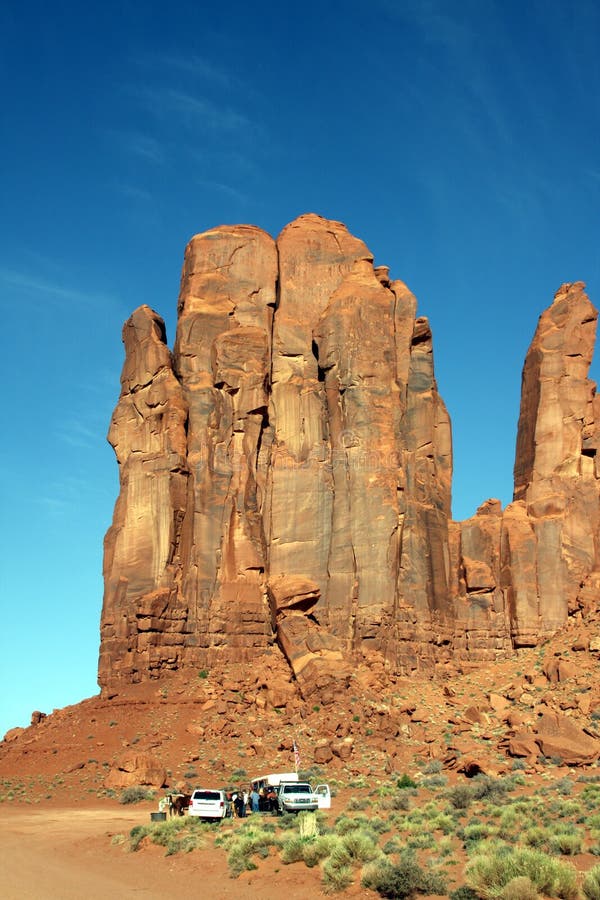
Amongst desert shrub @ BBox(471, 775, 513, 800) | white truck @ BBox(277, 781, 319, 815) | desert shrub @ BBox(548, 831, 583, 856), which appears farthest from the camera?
desert shrub @ BBox(471, 775, 513, 800)

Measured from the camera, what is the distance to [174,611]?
63.8 meters

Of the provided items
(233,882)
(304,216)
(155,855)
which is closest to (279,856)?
(233,882)

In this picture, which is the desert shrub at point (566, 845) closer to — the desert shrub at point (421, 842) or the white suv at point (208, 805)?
the desert shrub at point (421, 842)

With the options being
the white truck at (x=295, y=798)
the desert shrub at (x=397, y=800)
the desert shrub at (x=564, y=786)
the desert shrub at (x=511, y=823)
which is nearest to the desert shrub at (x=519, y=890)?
the desert shrub at (x=511, y=823)

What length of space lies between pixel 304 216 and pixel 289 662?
94.2 ft

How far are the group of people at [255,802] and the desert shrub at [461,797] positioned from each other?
6351 mm

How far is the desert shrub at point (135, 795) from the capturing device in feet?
168

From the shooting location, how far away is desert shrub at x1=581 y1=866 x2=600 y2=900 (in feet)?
77.0

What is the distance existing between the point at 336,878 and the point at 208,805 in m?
15.2

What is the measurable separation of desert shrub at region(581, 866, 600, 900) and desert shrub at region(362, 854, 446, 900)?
318 centimetres

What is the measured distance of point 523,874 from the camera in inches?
951

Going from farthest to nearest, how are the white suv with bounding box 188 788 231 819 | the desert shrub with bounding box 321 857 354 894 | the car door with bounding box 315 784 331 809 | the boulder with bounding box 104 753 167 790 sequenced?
the boulder with bounding box 104 753 167 790 → the car door with bounding box 315 784 331 809 → the white suv with bounding box 188 788 231 819 → the desert shrub with bounding box 321 857 354 894

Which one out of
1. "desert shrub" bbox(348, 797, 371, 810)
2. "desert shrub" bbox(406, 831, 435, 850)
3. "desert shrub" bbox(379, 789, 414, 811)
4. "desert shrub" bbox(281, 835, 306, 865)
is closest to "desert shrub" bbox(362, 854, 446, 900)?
"desert shrub" bbox(281, 835, 306, 865)

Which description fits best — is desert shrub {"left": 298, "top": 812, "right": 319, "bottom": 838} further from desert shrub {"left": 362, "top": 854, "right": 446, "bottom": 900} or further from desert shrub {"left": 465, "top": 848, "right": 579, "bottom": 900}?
desert shrub {"left": 465, "top": 848, "right": 579, "bottom": 900}
